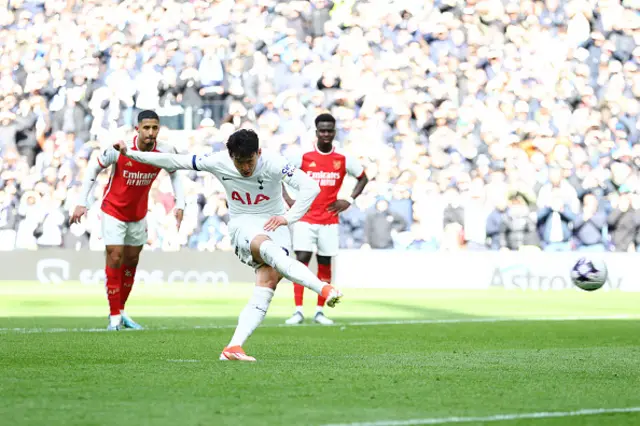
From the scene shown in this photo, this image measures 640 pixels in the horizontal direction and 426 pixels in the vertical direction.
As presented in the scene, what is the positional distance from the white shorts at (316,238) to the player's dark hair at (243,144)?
254 inches

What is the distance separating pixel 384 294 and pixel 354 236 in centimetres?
216

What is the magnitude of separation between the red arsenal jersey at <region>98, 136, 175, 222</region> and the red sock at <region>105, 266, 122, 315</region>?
0.61 m

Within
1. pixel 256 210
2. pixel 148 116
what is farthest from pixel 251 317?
pixel 148 116

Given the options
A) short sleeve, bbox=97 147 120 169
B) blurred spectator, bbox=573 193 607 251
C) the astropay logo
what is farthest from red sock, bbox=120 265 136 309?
blurred spectator, bbox=573 193 607 251

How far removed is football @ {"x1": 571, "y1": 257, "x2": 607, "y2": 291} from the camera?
41.3 feet

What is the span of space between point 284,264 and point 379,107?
51.8 feet

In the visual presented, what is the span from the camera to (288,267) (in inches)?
365

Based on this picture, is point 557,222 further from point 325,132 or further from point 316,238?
point 325,132

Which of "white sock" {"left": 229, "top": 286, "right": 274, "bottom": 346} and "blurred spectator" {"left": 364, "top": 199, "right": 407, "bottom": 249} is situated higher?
"blurred spectator" {"left": 364, "top": 199, "right": 407, "bottom": 249}

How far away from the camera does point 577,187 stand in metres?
23.3

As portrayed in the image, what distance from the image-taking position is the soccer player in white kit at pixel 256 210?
939cm

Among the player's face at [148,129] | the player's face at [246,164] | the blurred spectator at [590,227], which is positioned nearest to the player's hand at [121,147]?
the player's face at [246,164]

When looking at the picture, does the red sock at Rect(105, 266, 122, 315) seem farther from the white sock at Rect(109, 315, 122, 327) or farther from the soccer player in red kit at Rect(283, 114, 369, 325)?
the soccer player in red kit at Rect(283, 114, 369, 325)

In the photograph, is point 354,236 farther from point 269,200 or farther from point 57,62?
point 269,200
